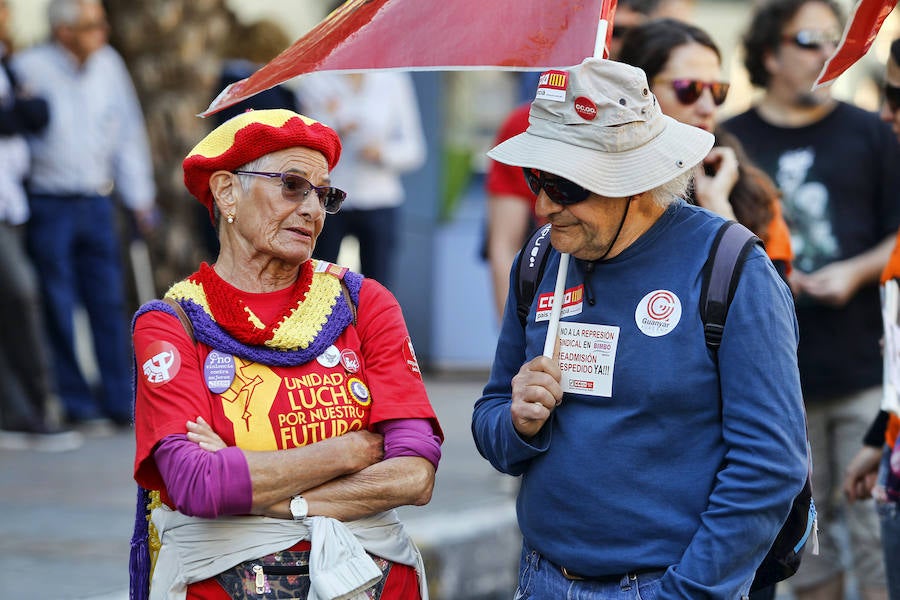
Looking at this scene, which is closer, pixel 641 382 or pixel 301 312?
pixel 641 382

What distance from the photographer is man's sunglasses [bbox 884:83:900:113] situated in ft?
13.5

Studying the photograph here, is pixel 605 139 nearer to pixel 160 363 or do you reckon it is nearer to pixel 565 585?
pixel 565 585

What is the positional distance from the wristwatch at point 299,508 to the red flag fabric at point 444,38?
3.17 feet

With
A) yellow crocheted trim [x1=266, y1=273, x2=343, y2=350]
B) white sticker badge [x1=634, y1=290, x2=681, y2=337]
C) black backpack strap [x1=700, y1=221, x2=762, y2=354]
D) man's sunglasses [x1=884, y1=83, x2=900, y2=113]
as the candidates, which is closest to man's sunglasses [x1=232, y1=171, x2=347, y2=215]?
yellow crocheted trim [x1=266, y1=273, x2=343, y2=350]

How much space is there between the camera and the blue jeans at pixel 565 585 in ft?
10.5

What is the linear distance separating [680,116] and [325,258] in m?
4.07

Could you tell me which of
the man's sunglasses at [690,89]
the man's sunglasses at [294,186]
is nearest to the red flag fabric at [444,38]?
the man's sunglasses at [294,186]

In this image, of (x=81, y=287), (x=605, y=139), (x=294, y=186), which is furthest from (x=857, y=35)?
(x=81, y=287)

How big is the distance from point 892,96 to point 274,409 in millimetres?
1996

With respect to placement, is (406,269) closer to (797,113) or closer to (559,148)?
(797,113)

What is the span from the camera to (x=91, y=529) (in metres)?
6.84

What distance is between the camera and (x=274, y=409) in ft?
11.5

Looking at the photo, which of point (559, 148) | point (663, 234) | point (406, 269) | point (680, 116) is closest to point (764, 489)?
point (663, 234)

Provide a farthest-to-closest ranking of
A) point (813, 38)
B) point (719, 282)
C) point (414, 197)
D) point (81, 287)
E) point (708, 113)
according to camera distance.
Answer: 1. point (414, 197)
2. point (81, 287)
3. point (813, 38)
4. point (708, 113)
5. point (719, 282)
